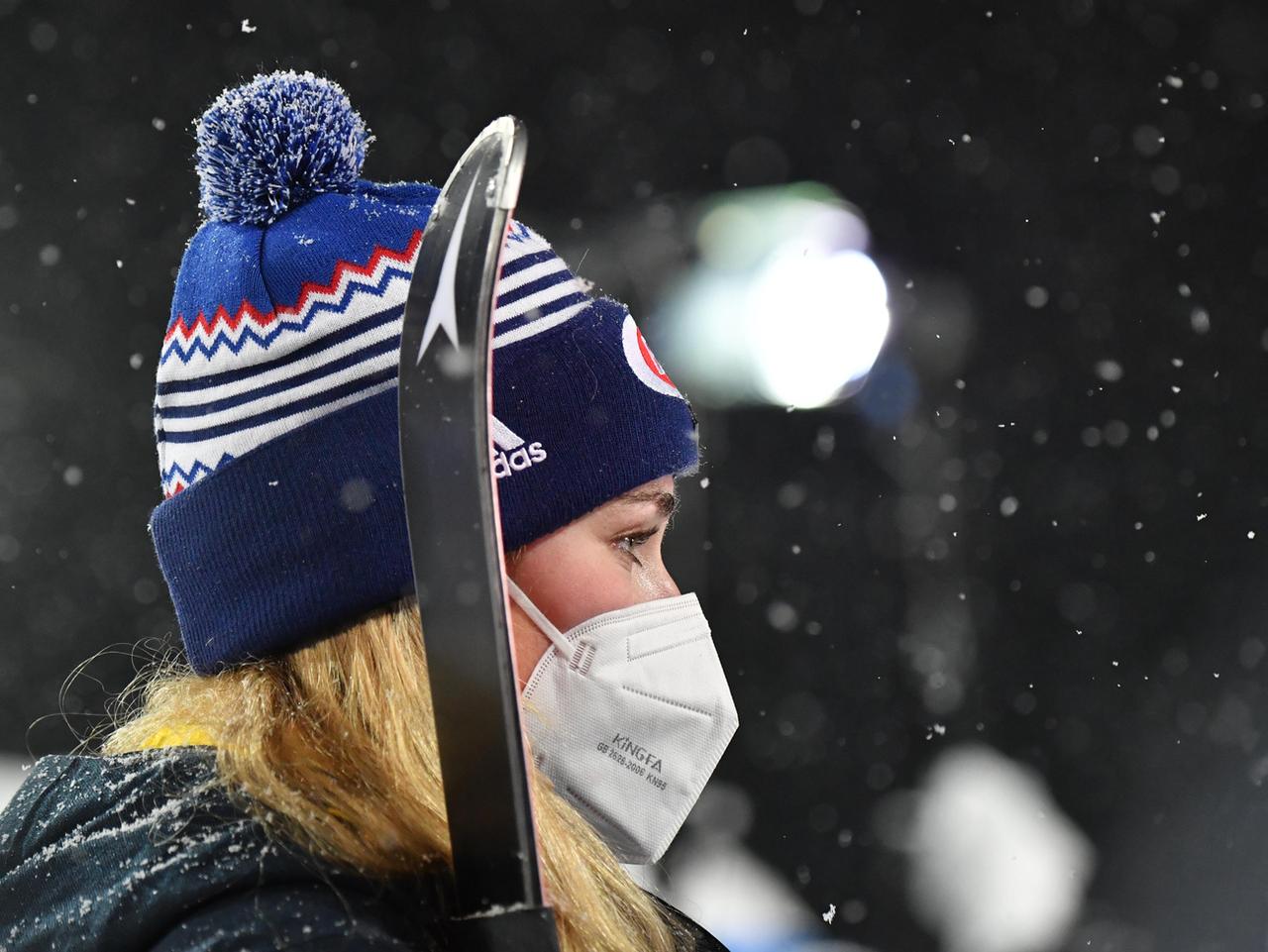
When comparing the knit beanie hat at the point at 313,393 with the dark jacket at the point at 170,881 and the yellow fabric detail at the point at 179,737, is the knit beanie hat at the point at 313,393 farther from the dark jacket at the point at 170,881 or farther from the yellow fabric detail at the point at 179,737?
the dark jacket at the point at 170,881

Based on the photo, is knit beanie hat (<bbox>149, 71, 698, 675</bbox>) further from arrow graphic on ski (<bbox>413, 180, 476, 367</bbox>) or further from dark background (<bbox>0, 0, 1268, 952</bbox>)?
dark background (<bbox>0, 0, 1268, 952</bbox>)

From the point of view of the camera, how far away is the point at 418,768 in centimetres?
73

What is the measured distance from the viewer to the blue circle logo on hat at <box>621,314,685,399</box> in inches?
40.5

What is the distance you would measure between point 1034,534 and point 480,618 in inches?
103

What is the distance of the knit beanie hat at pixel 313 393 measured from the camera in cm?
84

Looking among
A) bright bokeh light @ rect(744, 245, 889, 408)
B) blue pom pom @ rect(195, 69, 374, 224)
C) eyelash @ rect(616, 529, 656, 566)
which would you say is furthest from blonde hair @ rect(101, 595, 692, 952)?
bright bokeh light @ rect(744, 245, 889, 408)

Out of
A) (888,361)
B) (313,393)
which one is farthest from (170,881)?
(888,361)

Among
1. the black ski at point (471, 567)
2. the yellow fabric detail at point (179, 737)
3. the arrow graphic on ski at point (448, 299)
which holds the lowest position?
the yellow fabric detail at point (179, 737)

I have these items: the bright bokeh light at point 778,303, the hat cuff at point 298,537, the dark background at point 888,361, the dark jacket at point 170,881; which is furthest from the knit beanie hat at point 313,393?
the bright bokeh light at point 778,303

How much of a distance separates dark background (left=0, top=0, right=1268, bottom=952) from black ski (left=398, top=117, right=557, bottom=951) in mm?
2097

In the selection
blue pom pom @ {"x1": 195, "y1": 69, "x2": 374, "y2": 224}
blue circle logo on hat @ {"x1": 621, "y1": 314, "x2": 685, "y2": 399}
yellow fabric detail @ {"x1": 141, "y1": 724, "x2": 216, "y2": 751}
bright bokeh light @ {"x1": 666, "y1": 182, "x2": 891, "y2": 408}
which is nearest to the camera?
yellow fabric detail @ {"x1": 141, "y1": 724, "x2": 216, "y2": 751}

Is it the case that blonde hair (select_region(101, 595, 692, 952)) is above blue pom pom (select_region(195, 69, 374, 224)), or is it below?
below

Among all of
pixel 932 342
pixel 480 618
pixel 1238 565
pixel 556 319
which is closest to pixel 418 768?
pixel 480 618

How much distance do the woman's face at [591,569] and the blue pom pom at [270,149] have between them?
0.32 metres
